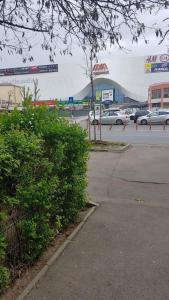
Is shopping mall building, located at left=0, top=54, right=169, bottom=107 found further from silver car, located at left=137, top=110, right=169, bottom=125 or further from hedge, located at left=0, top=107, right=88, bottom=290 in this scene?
hedge, located at left=0, top=107, right=88, bottom=290

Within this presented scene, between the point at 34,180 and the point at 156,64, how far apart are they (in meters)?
113

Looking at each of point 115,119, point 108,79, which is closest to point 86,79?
point 108,79

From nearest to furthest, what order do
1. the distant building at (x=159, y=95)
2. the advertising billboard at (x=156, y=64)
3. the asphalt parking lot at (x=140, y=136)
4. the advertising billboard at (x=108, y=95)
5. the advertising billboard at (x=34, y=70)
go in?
the asphalt parking lot at (x=140, y=136) < the distant building at (x=159, y=95) < the advertising billboard at (x=108, y=95) < the advertising billboard at (x=156, y=64) < the advertising billboard at (x=34, y=70)

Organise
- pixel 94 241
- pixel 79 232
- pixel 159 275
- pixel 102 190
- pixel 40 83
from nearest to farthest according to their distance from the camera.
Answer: pixel 159 275
pixel 94 241
pixel 79 232
pixel 102 190
pixel 40 83

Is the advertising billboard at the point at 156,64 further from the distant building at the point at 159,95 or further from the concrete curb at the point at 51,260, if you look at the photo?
the concrete curb at the point at 51,260

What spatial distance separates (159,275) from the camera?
3.98 m

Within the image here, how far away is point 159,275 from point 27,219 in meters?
1.58

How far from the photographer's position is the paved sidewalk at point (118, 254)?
3.66 m

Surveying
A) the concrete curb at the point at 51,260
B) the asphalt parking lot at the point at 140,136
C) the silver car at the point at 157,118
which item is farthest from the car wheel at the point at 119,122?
the concrete curb at the point at 51,260

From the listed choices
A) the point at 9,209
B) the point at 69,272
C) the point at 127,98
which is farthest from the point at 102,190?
the point at 127,98

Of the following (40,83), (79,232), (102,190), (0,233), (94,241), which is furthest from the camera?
(40,83)

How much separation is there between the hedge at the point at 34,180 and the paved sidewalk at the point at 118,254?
39 cm

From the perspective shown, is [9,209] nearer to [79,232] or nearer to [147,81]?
[79,232]

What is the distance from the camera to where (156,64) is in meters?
111
